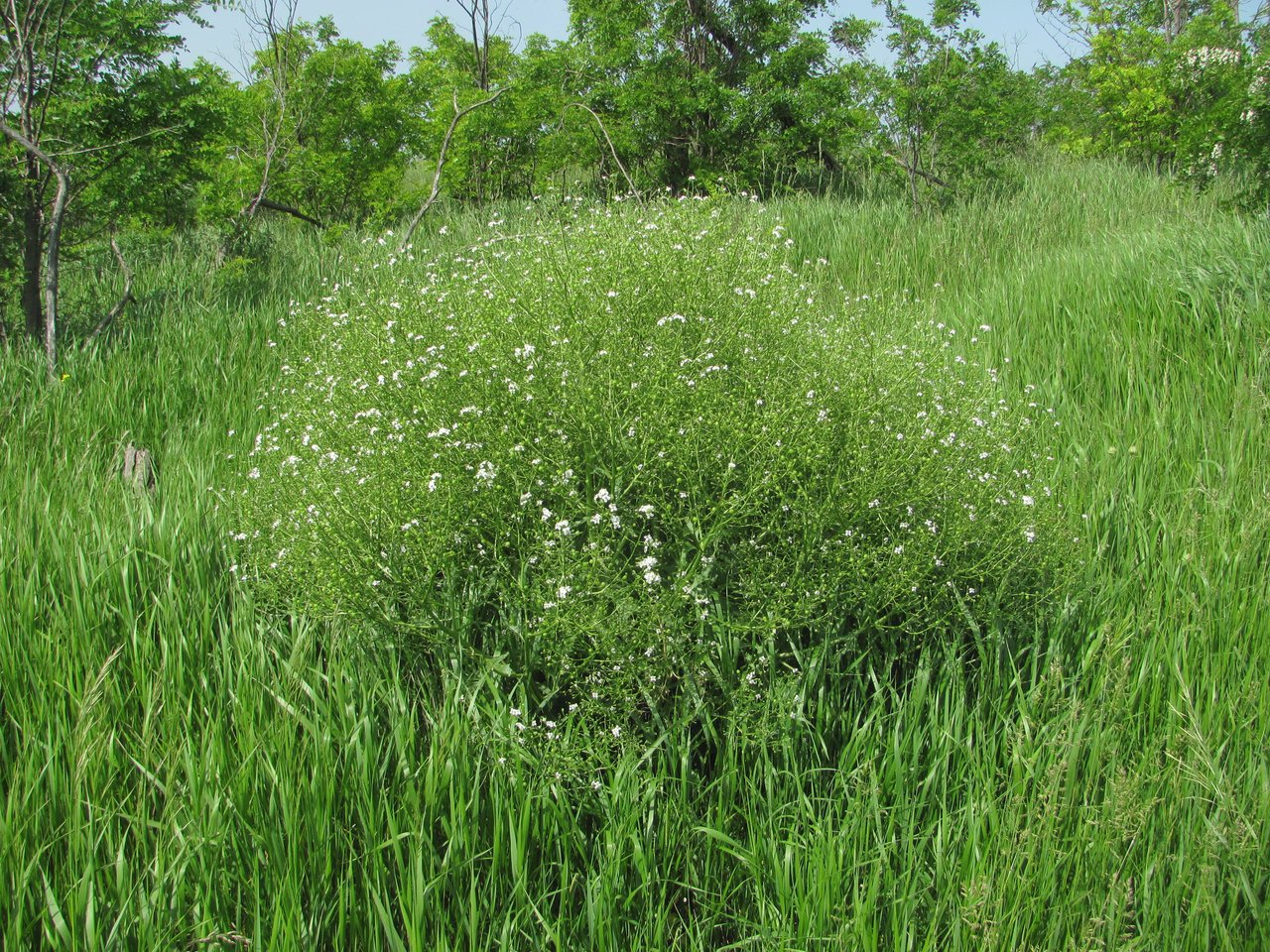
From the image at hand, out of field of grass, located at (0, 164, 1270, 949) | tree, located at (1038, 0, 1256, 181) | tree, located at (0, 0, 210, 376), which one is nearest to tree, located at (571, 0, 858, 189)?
tree, located at (1038, 0, 1256, 181)

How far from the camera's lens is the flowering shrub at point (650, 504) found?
234 cm

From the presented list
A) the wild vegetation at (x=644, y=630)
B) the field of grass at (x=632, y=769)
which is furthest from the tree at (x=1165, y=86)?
the field of grass at (x=632, y=769)

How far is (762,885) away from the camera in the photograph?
2025 millimetres

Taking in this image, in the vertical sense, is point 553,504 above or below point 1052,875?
above

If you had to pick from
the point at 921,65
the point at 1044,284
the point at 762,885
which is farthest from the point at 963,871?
the point at 921,65

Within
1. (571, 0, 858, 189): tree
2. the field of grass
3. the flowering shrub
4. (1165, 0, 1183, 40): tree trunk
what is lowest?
the field of grass

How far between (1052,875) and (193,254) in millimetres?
7651

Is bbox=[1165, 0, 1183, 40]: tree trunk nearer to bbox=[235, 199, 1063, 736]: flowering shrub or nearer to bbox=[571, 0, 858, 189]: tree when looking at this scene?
bbox=[571, 0, 858, 189]: tree

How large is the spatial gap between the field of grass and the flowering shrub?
2.8 inches

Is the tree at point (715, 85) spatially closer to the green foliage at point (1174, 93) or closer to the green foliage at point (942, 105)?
the green foliage at point (942, 105)

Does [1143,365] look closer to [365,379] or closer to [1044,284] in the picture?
[1044,284]

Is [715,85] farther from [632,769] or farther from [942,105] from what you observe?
[632,769]

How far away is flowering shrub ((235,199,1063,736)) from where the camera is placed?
2.34m

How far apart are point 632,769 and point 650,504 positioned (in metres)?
0.70
